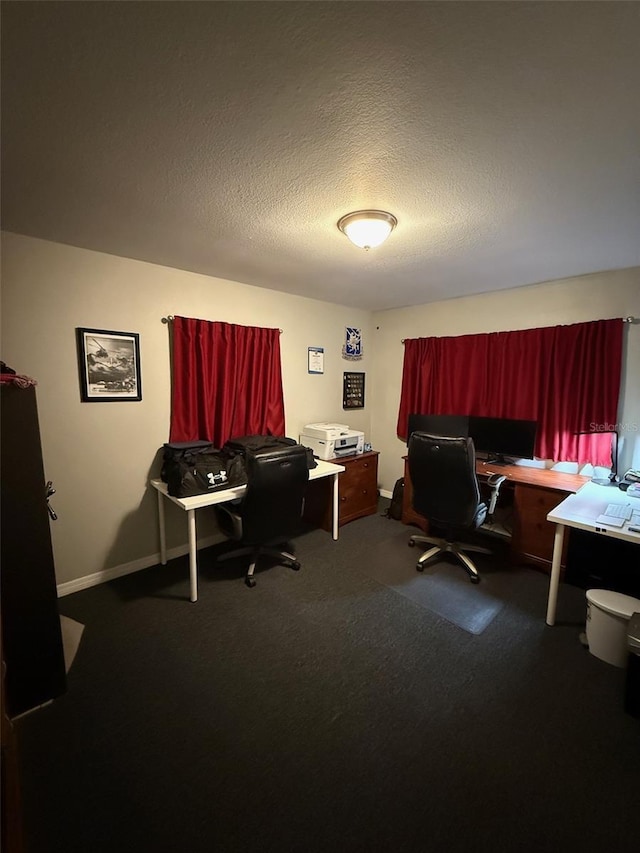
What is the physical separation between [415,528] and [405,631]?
4.93 feet

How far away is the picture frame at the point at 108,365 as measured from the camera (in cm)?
231

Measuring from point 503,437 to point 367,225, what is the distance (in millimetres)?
2391

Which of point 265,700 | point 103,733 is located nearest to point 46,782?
point 103,733

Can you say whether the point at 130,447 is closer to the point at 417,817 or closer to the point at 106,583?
the point at 106,583

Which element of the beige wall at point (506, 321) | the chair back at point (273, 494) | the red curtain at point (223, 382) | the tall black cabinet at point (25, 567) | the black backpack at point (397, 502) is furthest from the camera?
the black backpack at point (397, 502)

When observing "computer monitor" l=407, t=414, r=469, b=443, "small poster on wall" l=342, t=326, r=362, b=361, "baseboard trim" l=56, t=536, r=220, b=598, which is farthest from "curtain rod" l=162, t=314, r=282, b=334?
"computer monitor" l=407, t=414, r=469, b=443

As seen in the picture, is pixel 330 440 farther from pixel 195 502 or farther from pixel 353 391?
pixel 195 502

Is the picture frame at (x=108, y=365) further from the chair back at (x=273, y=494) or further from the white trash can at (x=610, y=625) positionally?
the white trash can at (x=610, y=625)

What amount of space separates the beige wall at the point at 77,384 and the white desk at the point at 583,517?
8.62 ft

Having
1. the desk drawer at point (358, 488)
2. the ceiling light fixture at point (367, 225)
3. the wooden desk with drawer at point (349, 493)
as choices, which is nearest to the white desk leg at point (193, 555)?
the wooden desk with drawer at point (349, 493)

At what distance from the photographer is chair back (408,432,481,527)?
93.3 inches

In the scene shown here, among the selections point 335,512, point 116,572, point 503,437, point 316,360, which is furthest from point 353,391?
point 116,572

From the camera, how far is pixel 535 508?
8.68ft

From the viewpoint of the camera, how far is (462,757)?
1344 mm
